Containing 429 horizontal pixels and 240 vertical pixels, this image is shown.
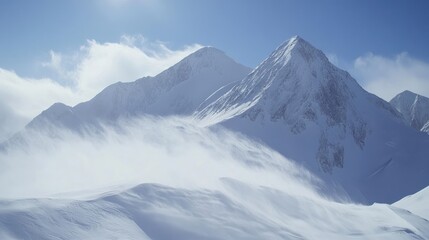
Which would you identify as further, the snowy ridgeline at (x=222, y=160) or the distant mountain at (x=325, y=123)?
the distant mountain at (x=325, y=123)

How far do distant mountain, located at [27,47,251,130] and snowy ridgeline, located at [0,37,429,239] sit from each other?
27.4 inches

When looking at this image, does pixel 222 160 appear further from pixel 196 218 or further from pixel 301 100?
pixel 196 218

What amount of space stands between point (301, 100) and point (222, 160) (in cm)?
4810

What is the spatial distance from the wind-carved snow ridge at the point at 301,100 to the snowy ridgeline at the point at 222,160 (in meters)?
0.45

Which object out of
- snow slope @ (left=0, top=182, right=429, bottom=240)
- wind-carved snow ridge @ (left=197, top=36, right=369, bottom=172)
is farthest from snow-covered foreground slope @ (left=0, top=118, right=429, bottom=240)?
wind-carved snow ridge @ (left=197, top=36, right=369, bottom=172)

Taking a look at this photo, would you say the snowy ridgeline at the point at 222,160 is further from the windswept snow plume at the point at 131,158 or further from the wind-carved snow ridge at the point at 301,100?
the windswept snow plume at the point at 131,158

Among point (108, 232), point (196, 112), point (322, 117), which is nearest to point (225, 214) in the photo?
point (108, 232)

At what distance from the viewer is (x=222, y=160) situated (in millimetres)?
95562

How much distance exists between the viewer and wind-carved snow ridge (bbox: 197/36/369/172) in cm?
12575

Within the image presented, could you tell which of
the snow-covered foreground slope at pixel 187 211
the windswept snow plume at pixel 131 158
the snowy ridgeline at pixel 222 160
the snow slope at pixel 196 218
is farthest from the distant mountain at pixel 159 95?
the snow slope at pixel 196 218

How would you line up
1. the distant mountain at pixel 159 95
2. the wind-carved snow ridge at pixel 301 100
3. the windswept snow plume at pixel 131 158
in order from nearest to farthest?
the windswept snow plume at pixel 131 158
the wind-carved snow ridge at pixel 301 100
the distant mountain at pixel 159 95

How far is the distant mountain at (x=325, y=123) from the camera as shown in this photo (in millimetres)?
113812

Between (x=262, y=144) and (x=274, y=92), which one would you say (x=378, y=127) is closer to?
(x=274, y=92)

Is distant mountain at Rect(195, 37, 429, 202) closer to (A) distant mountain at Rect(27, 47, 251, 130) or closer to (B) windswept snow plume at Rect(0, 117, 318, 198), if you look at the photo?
(B) windswept snow plume at Rect(0, 117, 318, 198)
